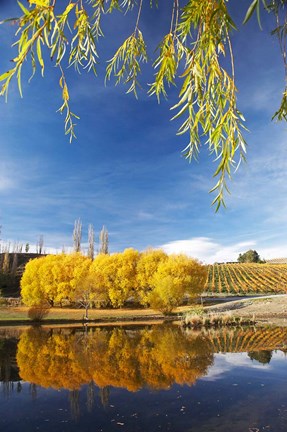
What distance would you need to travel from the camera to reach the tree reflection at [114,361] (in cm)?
1360

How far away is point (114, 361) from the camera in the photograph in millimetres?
17125

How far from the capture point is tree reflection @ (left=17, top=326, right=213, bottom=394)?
13602 mm

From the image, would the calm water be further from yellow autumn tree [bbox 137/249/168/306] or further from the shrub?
yellow autumn tree [bbox 137/249/168/306]

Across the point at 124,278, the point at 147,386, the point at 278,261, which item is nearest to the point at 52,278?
the point at 124,278

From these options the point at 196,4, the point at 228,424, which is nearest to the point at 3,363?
the point at 228,424

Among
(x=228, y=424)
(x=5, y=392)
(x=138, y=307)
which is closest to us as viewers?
(x=228, y=424)

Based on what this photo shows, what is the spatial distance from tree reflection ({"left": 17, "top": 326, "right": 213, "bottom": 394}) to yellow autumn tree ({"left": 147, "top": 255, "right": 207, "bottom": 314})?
18.3 metres

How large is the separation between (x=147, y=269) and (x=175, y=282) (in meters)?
9.45

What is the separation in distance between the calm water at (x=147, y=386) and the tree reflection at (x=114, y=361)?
0.14 feet

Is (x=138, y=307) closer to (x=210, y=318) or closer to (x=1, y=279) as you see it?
(x=210, y=318)

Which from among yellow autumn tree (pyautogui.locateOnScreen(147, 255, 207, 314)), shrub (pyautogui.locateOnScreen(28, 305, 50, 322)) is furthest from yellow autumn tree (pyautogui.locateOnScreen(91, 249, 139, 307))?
shrub (pyautogui.locateOnScreen(28, 305, 50, 322))

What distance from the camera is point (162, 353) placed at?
1872cm

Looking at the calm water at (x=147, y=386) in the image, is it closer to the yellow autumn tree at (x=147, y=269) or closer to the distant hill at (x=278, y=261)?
the yellow autumn tree at (x=147, y=269)

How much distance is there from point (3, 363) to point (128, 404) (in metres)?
9.80
